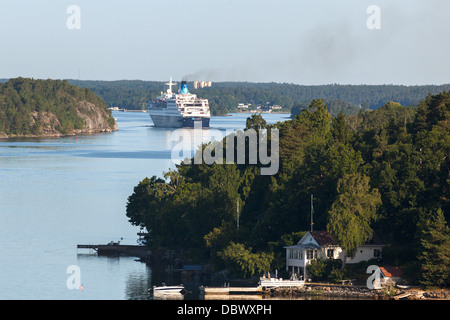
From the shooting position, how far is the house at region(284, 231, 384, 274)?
51781 mm

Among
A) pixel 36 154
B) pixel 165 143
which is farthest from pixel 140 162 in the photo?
pixel 165 143

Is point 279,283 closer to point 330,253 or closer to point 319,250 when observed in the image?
point 319,250

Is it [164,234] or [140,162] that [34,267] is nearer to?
[164,234]

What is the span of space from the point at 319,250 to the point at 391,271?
4062mm

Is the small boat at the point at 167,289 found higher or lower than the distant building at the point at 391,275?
lower

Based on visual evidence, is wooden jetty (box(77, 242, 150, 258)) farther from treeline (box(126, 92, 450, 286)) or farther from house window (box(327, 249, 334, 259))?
house window (box(327, 249, 334, 259))

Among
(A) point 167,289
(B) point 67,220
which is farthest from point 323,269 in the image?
(B) point 67,220

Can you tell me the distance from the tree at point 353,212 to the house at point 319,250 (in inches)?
23.7

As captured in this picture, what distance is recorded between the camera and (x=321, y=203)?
182 ft

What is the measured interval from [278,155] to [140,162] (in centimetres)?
6031

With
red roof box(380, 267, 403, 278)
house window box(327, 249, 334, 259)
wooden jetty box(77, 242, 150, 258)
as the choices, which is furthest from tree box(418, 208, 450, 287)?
wooden jetty box(77, 242, 150, 258)

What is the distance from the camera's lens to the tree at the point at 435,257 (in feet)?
157

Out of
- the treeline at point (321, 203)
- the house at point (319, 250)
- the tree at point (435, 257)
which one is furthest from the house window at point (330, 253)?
the tree at point (435, 257)

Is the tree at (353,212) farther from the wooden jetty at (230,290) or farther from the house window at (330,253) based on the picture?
the wooden jetty at (230,290)
